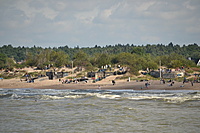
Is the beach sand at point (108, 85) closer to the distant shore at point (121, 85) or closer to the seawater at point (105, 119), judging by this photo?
the distant shore at point (121, 85)

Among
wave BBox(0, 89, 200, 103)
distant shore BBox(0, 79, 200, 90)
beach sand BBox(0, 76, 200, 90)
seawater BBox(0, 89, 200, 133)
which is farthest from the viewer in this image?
beach sand BBox(0, 76, 200, 90)

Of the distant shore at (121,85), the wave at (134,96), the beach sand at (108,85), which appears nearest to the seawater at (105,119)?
the wave at (134,96)

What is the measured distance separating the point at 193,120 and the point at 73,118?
1015 centimetres

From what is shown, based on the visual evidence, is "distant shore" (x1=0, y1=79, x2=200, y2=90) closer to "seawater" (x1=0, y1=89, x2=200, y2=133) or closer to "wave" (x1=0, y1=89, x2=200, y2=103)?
"wave" (x1=0, y1=89, x2=200, y2=103)

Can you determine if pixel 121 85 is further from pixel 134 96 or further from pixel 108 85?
pixel 134 96

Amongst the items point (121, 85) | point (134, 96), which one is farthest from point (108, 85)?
point (134, 96)

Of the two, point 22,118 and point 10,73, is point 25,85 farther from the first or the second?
point 22,118

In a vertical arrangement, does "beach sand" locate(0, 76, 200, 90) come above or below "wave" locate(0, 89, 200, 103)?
above

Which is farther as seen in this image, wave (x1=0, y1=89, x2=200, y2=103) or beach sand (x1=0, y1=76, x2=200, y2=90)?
beach sand (x1=0, y1=76, x2=200, y2=90)

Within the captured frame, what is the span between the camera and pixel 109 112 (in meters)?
31.0

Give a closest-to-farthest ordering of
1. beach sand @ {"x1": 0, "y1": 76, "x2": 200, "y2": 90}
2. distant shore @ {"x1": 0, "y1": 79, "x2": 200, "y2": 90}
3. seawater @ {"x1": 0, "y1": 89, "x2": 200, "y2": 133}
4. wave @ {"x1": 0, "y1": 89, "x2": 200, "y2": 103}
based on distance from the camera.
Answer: seawater @ {"x1": 0, "y1": 89, "x2": 200, "y2": 133}, wave @ {"x1": 0, "y1": 89, "x2": 200, "y2": 103}, distant shore @ {"x1": 0, "y1": 79, "x2": 200, "y2": 90}, beach sand @ {"x1": 0, "y1": 76, "x2": 200, "y2": 90}

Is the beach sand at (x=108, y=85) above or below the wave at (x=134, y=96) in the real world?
above

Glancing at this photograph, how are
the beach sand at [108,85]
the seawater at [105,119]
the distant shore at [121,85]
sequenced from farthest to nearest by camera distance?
the beach sand at [108,85]
the distant shore at [121,85]
the seawater at [105,119]

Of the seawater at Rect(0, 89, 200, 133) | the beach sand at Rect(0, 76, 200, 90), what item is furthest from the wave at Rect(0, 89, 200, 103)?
the beach sand at Rect(0, 76, 200, 90)
